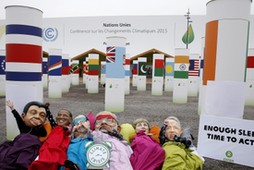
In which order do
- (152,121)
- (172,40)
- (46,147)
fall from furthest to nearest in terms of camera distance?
(172,40) → (152,121) → (46,147)

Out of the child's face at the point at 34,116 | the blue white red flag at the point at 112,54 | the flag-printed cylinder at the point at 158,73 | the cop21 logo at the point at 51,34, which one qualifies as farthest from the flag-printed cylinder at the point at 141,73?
the cop21 logo at the point at 51,34

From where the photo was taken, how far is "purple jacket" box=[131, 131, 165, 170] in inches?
89.3

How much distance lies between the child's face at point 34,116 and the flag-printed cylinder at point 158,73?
7475mm

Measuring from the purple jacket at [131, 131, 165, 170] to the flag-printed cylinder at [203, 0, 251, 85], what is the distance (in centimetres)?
102

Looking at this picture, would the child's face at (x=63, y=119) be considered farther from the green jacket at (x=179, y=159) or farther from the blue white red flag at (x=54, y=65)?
the blue white red flag at (x=54, y=65)

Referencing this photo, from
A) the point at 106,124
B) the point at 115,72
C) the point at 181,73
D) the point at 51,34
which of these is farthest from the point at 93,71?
the point at 51,34

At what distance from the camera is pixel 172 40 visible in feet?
60.8

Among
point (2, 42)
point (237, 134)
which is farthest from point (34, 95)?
point (2, 42)

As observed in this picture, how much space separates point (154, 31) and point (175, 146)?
1732 centimetres

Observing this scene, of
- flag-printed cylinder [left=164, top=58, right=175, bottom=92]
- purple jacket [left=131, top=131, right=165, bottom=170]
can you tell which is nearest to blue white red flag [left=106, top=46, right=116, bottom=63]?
purple jacket [left=131, top=131, right=165, bottom=170]

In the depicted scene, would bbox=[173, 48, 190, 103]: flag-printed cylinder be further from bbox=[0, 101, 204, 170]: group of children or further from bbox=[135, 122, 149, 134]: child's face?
bbox=[0, 101, 204, 170]: group of children

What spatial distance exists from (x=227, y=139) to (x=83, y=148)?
5.29ft

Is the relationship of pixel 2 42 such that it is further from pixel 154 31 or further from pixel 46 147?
pixel 46 147

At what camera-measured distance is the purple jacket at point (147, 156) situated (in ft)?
7.44
